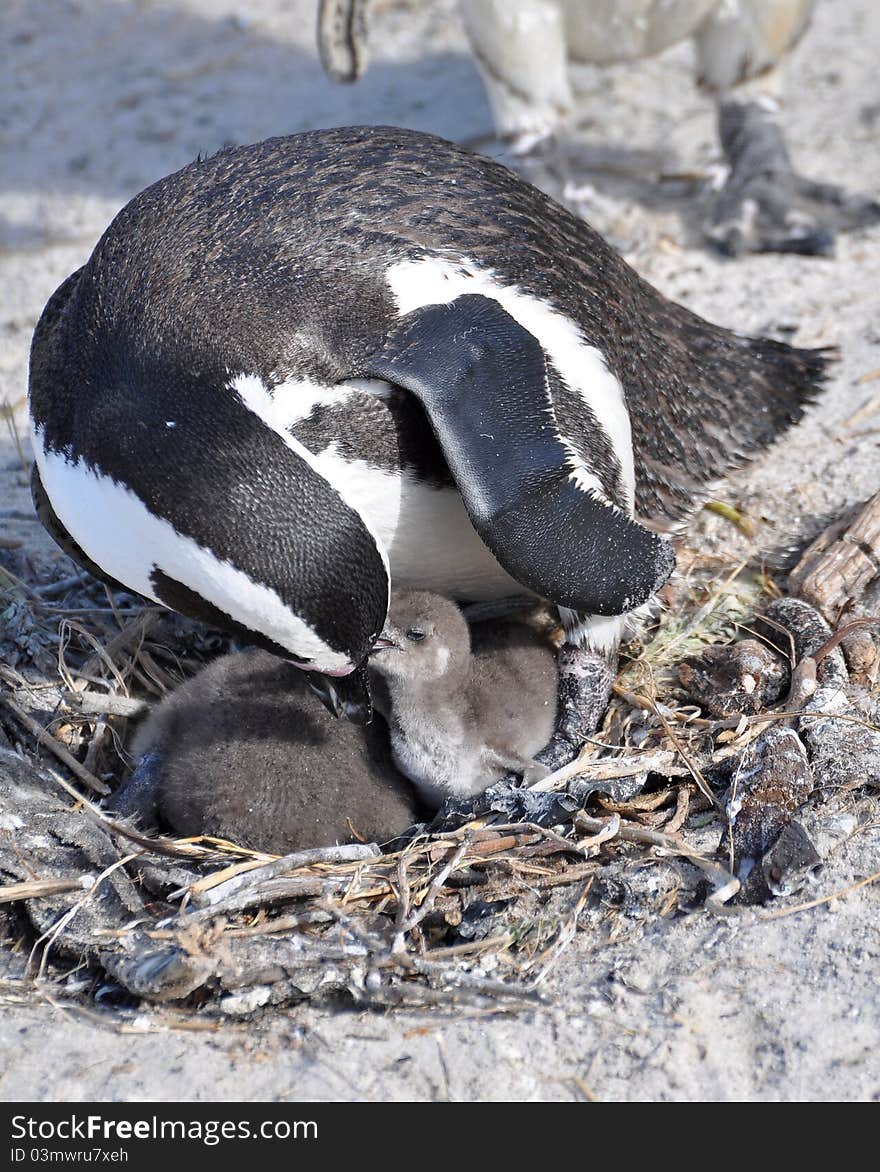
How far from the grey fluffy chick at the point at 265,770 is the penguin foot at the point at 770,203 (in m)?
3.06

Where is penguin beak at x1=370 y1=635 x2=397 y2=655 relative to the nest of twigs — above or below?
above

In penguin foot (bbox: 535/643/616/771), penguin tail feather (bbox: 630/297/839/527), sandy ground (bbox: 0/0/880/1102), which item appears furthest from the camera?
penguin tail feather (bbox: 630/297/839/527)

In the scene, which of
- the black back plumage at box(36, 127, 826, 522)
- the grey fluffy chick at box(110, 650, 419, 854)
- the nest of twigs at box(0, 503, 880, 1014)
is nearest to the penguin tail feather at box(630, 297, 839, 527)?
the black back plumage at box(36, 127, 826, 522)

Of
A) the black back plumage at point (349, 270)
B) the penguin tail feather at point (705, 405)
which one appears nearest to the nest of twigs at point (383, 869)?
the penguin tail feather at point (705, 405)

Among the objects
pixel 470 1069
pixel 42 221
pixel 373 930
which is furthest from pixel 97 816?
pixel 42 221

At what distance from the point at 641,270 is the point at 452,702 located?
2.86 metres

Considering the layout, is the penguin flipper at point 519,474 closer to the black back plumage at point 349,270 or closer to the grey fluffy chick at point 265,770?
the black back plumage at point 349,270

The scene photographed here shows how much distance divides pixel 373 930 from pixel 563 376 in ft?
4.15

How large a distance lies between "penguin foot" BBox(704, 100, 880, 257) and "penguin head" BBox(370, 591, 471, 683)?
114 inches

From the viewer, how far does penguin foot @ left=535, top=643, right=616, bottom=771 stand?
11.2ft

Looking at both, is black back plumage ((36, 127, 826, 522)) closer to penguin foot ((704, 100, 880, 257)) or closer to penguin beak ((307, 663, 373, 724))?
penguin beak ((307, 663, 373, 724))

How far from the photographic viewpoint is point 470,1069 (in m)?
2.36

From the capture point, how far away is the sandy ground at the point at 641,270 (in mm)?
2375
